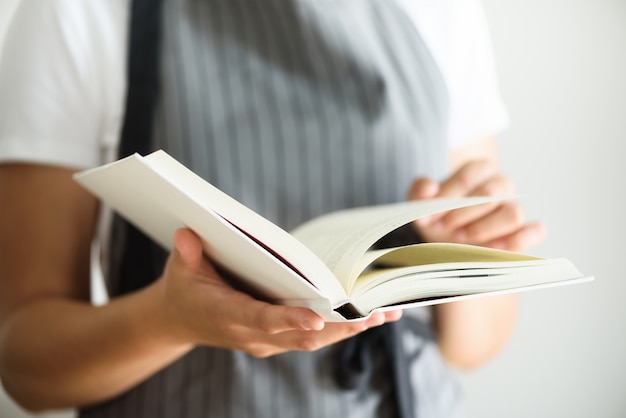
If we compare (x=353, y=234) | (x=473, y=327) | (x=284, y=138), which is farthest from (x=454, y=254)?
(x=473, y=327)

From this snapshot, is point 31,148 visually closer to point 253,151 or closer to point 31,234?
point 31,234

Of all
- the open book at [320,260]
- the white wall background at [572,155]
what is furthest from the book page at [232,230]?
the white wall background at [572,155]

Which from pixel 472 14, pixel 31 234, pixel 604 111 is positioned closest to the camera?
pixel 31 234

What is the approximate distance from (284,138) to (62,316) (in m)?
0.28

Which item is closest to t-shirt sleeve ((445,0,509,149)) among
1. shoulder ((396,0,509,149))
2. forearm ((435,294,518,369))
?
shoulder ((396,0,509,149))

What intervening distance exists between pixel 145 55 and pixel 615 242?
847 millimetres

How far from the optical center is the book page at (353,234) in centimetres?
41

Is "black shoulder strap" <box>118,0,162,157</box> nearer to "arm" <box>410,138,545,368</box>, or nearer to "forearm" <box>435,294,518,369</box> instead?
"arm" <box>410,138,545,368</box>

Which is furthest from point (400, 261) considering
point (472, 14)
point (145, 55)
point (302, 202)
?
point (472, 14)

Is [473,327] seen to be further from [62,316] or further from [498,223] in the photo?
[62,316]

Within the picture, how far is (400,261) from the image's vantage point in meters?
0.51

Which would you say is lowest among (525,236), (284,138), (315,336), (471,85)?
(315,336)

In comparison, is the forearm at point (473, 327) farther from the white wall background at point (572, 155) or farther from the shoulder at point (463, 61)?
the white wall background at point (572, 155)

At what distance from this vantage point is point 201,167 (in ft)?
2.18
